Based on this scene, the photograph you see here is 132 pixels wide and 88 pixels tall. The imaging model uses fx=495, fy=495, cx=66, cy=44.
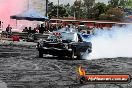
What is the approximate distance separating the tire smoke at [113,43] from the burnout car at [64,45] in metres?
1.67

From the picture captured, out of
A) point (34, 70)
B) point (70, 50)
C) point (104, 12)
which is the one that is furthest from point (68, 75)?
point (104, 12)

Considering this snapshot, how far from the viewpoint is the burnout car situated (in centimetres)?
2369

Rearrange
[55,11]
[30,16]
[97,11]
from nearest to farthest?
A: 1. [30,16]
2. [97,11]
3. [55,11]

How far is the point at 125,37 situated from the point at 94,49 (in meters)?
6.89

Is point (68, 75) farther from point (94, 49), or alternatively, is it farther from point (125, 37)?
point (125, 37)

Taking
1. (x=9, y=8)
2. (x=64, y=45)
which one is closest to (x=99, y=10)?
(x=9, y=8)

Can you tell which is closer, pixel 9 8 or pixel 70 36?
pixel 70 36

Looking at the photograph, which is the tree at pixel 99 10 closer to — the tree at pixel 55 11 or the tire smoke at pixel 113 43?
the tree at pixel 55 11

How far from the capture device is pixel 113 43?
111ft

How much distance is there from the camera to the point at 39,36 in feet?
147

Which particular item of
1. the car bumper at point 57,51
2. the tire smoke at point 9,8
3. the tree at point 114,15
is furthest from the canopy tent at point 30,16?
the tree at point 114,15

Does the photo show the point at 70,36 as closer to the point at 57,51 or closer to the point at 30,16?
the point at 57,51

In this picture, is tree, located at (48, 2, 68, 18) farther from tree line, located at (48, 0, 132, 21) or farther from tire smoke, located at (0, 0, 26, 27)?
tire smoke, located at (0, 0, 26, 27)

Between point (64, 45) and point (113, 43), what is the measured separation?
10.7 meters
